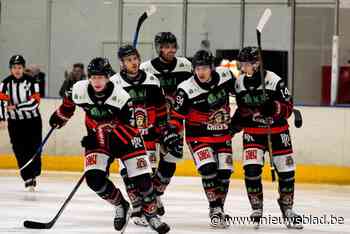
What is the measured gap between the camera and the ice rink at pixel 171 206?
8008 mm

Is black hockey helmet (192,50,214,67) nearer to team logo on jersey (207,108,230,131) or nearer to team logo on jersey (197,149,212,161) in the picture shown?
team logo on jersey (207,108,230,131)

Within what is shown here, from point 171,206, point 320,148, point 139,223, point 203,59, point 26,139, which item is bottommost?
point 171,206

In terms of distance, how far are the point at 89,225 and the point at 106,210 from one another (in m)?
→ 1.25

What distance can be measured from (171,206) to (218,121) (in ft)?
6.16

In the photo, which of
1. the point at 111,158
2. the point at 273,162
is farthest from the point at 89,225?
the point at 273,162

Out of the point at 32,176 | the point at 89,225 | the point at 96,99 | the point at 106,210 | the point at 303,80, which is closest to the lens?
the point at 96,99

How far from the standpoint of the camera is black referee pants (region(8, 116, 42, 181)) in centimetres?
1143

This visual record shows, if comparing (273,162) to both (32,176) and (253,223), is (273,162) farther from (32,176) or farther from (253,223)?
(32,176)

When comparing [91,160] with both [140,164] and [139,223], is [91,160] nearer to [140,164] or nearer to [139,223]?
[140,164]

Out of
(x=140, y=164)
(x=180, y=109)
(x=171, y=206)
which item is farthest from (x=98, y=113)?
(x=171, y=206)

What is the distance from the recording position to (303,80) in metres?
15.2

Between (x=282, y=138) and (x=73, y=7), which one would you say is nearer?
(x=282, y=138)

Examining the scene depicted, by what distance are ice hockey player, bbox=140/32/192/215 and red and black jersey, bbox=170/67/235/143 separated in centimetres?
34

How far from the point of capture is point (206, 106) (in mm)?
8094
